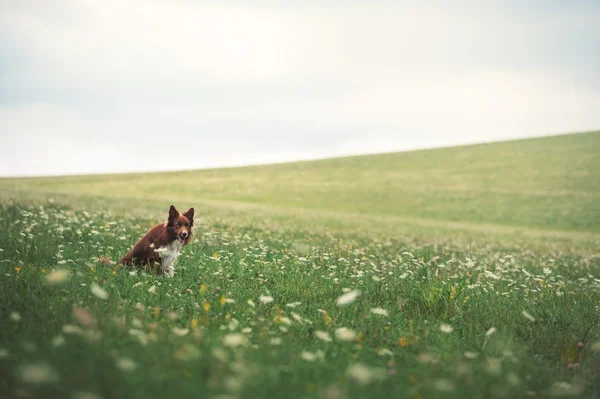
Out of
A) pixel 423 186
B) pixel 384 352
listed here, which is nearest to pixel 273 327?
pixel 384 352

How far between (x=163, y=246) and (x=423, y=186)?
141ft

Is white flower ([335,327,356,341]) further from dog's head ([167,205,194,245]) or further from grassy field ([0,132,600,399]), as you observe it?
dog's head ([167,205,194,245])

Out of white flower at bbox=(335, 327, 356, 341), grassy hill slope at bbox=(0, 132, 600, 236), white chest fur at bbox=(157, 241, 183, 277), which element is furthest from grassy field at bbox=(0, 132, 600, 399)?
grassy hill slope at bbox=(0, 132, 600, 236)

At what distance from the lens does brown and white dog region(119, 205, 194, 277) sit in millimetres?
6328

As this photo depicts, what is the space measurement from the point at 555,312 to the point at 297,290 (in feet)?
12.8

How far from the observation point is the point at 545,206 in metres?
36.7

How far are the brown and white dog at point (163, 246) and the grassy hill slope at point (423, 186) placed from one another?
22.4 meters

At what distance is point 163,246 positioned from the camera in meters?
6.45

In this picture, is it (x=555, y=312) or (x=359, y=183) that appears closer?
(x=555, y=312)

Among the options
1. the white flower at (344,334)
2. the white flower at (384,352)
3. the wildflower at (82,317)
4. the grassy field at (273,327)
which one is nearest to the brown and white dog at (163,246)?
the grassy field at (273,327)

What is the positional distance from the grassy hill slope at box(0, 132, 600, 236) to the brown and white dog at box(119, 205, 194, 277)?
22.4m

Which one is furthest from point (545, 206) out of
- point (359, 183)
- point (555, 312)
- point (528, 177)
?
point (555, 312)

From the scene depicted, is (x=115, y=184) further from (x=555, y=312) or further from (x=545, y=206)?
(x=555, y=312)

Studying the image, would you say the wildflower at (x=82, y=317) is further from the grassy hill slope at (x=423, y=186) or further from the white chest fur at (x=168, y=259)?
the grassy hill slope at (x=423, y=186)
